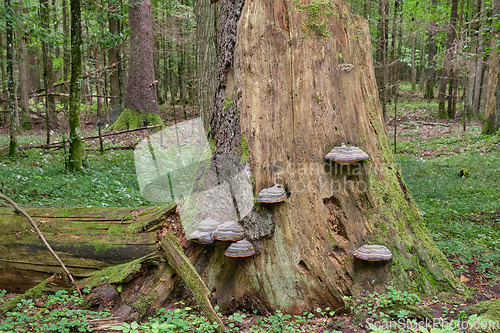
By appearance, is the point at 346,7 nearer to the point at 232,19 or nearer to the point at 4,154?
the point at 232,19

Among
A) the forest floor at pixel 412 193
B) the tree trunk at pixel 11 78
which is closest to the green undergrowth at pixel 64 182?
the forest floor at pixel 412 193

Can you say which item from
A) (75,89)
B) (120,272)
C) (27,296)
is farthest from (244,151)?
(75,89)

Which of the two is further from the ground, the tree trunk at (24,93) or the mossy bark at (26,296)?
the tree trunk at (24,93)

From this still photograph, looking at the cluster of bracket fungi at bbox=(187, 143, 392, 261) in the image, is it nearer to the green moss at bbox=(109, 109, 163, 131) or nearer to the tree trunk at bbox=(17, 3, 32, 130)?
the green moss at bbox=(109, 109, 163, 131)

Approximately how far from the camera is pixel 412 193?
832cm

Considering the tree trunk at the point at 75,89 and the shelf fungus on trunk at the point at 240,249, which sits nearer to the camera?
the shelf fungus on trunk at the point at 240,249

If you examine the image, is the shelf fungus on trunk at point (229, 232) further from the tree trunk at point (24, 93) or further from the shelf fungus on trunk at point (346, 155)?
the tree trunk at point (24, 93)

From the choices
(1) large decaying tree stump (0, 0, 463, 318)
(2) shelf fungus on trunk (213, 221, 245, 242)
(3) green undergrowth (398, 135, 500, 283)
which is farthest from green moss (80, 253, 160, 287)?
(3) green undergrowth (398, 135, 500, 283)

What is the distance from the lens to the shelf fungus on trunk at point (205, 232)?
356 cm

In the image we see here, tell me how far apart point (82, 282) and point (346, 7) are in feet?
Result: 15.2

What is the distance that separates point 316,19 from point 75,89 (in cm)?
732

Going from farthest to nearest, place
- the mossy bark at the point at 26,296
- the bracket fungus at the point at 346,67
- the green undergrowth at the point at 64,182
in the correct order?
1. the green undergrowth at the point at 64,182
2. the bracket fungus at the point at 346,67
3. the mossy bark at the point at 26,296

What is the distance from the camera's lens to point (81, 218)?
432cm

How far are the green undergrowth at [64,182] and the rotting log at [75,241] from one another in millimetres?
2572
